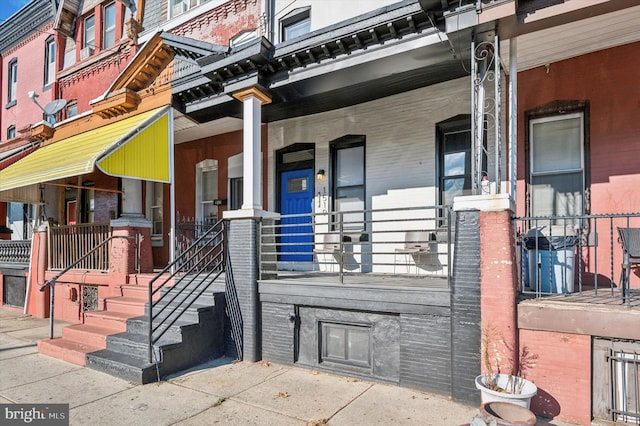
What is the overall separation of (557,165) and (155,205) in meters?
9.80

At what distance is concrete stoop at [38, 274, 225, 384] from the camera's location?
5322 millimetres

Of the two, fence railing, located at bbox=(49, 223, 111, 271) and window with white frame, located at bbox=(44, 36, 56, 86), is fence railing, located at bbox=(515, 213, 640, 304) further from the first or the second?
window with white frame, located at bbox=(44, 36, 56, 86)

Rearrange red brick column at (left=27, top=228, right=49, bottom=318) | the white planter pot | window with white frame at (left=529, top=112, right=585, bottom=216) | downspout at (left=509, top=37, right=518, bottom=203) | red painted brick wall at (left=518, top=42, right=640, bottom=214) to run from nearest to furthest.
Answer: the white planter pot < downspout at (left=509, top=37, right=518, bottom=203) < red painted brick wall at (left=518, top=42, right=640, bottom=214) < window with white frame at (left=529, top=112, right=585, bottom=216) < red brick column at (left=27, top=228, right=49, bottom=318)

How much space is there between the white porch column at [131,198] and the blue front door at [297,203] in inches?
123

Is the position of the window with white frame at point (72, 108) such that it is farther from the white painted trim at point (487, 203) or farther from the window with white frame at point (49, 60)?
the white painted trim at point (487, 203)

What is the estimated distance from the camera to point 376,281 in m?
5.92

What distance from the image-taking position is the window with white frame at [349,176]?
26.0ft

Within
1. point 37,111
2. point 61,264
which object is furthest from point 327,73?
point 37,111

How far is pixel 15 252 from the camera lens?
11.5 metres

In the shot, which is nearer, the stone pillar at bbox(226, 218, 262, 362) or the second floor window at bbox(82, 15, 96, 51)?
the stone pillar at bbox(226, 218, 262, 362)

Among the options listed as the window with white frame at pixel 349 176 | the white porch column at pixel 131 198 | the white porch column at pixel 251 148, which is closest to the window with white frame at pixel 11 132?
the white porch column at pixel 131 198

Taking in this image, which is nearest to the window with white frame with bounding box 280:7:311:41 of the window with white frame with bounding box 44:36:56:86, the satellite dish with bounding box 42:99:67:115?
the satellite dish with bounding box 42:99:67:115

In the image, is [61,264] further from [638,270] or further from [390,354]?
[638,270]

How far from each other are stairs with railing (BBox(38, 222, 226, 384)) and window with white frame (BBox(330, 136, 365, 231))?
280cm
